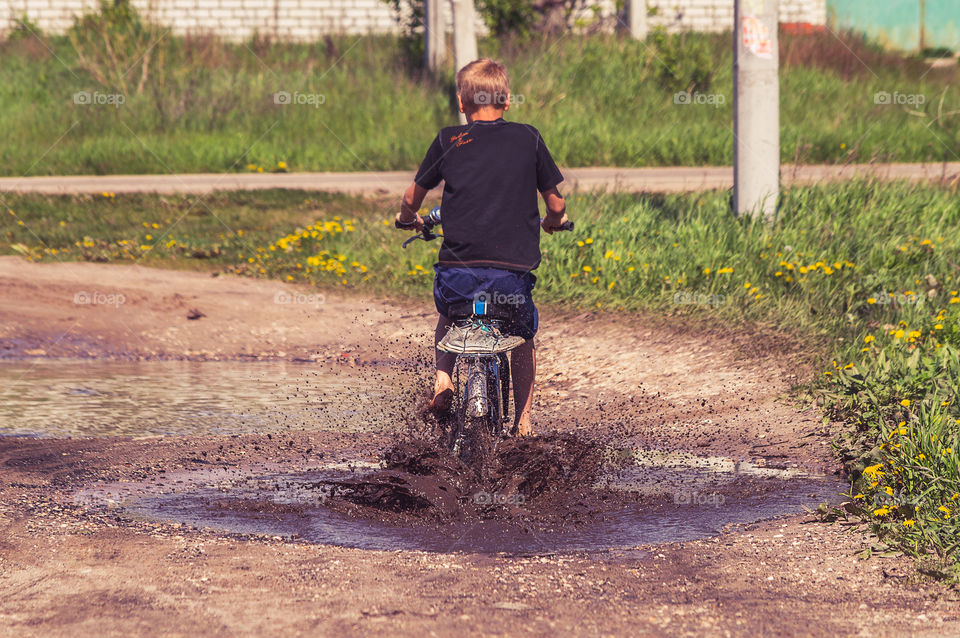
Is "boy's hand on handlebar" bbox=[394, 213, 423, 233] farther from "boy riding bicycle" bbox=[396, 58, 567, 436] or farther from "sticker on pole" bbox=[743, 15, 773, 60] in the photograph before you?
"sticker on pole" bbox=[743, 15, 773, 60]

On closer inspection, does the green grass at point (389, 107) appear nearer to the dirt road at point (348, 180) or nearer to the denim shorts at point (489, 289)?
the dirt road at point (348, 180)

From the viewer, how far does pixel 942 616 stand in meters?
3.76

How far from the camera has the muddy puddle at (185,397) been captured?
6.77 metres

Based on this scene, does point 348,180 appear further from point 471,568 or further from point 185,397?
point 471,568

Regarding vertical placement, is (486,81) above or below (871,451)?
above

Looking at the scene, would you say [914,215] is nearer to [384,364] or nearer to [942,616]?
[384,364]

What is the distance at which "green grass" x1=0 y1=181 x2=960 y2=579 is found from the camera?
5.28 m

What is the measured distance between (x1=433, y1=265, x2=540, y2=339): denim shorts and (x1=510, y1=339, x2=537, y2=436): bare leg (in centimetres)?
28

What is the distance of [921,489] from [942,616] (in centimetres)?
115

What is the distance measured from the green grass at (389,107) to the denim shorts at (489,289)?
11.4 m

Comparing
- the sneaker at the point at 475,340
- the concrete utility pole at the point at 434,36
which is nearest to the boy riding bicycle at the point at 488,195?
the sneaker at the point at 475,340

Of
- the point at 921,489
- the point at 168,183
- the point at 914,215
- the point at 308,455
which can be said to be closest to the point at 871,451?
the point at 921,489

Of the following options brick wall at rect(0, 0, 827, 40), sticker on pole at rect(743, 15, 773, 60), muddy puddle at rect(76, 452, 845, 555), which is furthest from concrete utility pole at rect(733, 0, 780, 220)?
brick wall at rect(0, 0, 827, 40)

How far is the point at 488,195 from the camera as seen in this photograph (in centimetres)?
495
